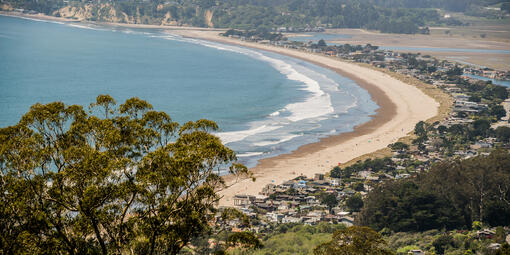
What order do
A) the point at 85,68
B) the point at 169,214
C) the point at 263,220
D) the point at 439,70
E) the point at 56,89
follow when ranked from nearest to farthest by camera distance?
1. the point at 169,214
2. the point at 263,220
3. the point at 56,89
4. the point at 85,68
5. the point at 439,70

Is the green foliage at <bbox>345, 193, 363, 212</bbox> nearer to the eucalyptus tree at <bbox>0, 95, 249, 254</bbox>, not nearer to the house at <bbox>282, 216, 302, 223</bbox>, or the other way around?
the house at <bbox>282, 216, 302, 223</bbox>

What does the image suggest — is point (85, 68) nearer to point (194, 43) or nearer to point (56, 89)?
point (56, 89)

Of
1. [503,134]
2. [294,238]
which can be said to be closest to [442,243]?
[294,238]

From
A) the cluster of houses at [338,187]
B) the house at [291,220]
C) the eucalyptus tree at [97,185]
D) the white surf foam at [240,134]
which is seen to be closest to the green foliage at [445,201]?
the cluster of houses at [338,187]

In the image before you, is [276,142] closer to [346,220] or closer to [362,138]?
[362,138]

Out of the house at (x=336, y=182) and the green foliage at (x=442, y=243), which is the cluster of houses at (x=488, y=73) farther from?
the green foliage at (x=442, y=243)

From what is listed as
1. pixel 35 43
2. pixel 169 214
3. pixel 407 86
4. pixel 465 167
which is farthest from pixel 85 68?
pixel 169 214

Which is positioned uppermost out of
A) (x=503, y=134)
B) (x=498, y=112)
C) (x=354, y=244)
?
(x=354, y=244)
